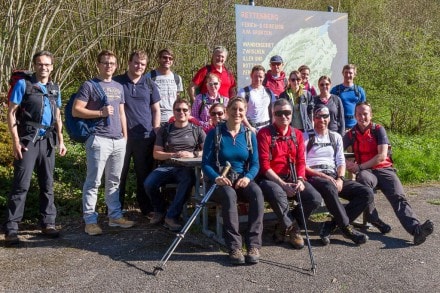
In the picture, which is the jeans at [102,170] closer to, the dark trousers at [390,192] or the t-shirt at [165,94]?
the t-shirt at [165,94]

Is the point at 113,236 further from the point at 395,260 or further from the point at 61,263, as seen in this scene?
the point at 395,260

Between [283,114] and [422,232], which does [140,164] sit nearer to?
[283,114]

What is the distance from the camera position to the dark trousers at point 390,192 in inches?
231

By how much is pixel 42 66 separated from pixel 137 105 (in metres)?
1.26

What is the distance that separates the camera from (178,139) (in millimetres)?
6168

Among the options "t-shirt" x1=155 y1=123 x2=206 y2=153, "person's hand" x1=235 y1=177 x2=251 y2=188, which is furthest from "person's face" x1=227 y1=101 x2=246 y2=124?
"t-shirt" x1=155 y1=123 x2=206 y2=153

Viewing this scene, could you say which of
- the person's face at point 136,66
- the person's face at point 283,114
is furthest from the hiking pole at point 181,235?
the person's face at point 136,66

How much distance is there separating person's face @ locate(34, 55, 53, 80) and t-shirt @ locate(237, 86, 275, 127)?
2.69m

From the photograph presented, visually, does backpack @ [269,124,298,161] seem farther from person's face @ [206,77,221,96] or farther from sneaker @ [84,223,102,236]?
sneaker @ [84,223,102,236]

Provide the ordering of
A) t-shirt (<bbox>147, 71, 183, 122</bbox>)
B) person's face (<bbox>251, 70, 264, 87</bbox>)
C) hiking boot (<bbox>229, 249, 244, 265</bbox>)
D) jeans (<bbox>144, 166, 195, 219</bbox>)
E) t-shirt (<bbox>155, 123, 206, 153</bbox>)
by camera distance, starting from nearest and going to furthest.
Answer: hiking boot (<bbox>229, 249, 244, 265</bbox>)
jeans (<bbox>144, 166, 195, 219</bbox>)
t-shirt (<bbox>155, 123, 206, 153</bbox>)
t-shirt (<bbox>147, 71, 183, 122</bbox>)
person's face (<bbox>251, 70, 264, 87</bbox>)

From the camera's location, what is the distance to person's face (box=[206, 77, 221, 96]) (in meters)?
6.65

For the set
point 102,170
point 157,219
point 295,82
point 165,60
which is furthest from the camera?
point 295,82

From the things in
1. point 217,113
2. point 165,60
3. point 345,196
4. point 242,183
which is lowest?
point 345,196

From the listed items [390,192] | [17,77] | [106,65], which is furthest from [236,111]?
[17,77]
